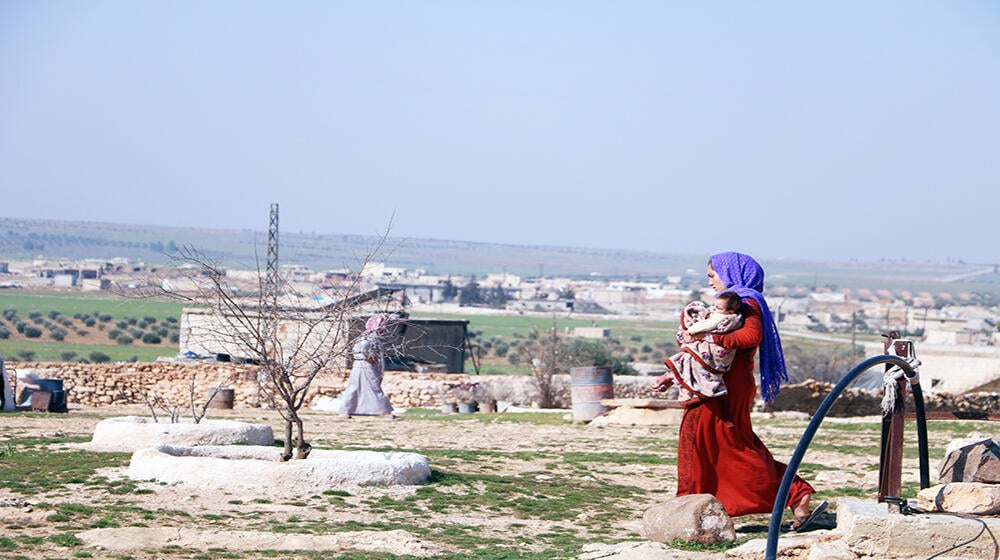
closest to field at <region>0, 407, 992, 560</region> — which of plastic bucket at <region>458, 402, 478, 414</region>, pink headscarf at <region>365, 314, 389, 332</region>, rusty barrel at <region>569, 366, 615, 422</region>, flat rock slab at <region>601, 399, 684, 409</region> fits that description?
pink headscarf at <region>365, 314, 389, 332</region>

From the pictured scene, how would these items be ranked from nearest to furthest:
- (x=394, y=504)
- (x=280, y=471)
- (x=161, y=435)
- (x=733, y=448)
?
(x=733, y=448), (x=394, y=504), (x=280, y=471), (x=161, y=435)

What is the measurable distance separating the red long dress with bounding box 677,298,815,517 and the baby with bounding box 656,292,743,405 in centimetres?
6

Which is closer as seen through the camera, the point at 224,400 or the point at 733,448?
the point at 733,448

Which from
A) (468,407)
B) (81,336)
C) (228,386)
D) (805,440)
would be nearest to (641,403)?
(468,407)

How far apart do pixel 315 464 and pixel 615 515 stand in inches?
99.3

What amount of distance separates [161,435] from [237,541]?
18.3ft

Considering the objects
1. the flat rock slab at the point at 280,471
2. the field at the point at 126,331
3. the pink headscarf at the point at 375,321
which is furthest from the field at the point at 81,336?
the flat rock slab at the point at 280,471

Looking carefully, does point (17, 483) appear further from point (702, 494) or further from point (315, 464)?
point (702, 494)

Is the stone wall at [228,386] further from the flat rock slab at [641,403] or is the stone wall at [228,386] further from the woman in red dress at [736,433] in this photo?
the woman in red dress at [736,433]

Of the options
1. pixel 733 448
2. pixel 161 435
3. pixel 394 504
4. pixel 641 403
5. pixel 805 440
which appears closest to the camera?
pixel 805 440

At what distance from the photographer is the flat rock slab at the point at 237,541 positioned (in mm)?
8445

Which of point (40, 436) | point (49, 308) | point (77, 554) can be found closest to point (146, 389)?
point (40, 436)

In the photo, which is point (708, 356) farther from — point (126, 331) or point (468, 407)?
point (126, 331)

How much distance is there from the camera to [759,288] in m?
9.38
